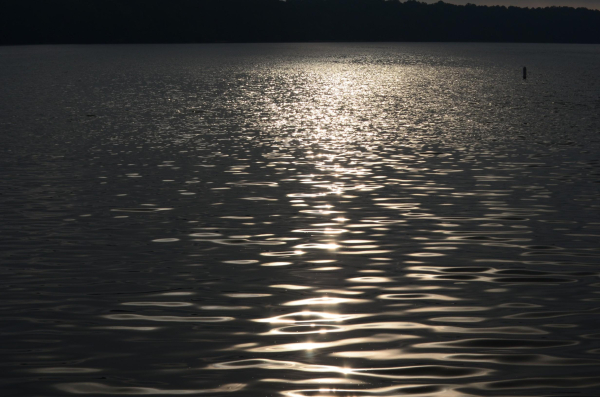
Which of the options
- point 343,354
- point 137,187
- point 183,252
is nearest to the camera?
point 343,354

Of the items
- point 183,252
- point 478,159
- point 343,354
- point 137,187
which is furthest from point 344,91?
point 343,354

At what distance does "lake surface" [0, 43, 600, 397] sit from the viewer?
43.9ft

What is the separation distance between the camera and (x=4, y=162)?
125 feet

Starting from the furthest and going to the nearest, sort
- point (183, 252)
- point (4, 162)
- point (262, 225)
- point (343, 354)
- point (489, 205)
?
point (4, 162)
point (489, 205)
point (262, 225)
point (183, 252)
point (343, 354)

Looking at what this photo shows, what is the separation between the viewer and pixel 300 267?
65.9 feet

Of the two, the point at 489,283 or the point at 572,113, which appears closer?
the point at 489,283

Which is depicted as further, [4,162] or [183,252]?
[4,162]

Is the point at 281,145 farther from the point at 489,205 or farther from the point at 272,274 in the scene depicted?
the point at 272,274

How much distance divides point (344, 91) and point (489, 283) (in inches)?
Result: 3583

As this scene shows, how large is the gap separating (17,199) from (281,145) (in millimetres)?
19512

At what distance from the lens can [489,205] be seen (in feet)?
92.9

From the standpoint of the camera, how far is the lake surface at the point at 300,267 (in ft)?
43.9

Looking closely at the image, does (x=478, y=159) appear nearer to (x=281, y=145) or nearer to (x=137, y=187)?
(x=281, y=145)

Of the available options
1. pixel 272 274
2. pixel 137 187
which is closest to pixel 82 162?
pixel 137 187
